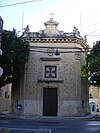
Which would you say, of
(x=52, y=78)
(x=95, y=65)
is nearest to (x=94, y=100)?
(x=52, y=78)

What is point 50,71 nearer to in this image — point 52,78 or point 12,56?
point 52,78

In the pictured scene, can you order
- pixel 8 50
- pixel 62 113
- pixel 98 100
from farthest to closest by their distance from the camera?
1. pixel 98 100
2. pixel 62 113
3. pixel 8 50

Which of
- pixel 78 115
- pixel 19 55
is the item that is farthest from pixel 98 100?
pixel 19 55

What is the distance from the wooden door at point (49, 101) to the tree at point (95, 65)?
7045 millimetres

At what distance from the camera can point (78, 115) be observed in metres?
31.6

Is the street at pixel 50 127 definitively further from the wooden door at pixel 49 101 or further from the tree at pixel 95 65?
the wooden door at pixel 49 101

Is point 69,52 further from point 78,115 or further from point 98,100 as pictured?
point 98,100

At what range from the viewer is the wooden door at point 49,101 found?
104 ft

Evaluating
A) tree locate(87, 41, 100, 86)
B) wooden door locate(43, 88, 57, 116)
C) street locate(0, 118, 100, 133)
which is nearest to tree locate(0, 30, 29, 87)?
wooden door locate(43, 88, 57, 116)

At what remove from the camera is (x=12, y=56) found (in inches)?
1135

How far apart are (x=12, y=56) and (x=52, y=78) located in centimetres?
575

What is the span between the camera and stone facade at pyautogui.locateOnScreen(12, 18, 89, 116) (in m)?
31.6

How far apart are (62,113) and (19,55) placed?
8.11 meters

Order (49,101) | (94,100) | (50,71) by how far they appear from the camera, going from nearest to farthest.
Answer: (49,101), (50,71), (94,100)
